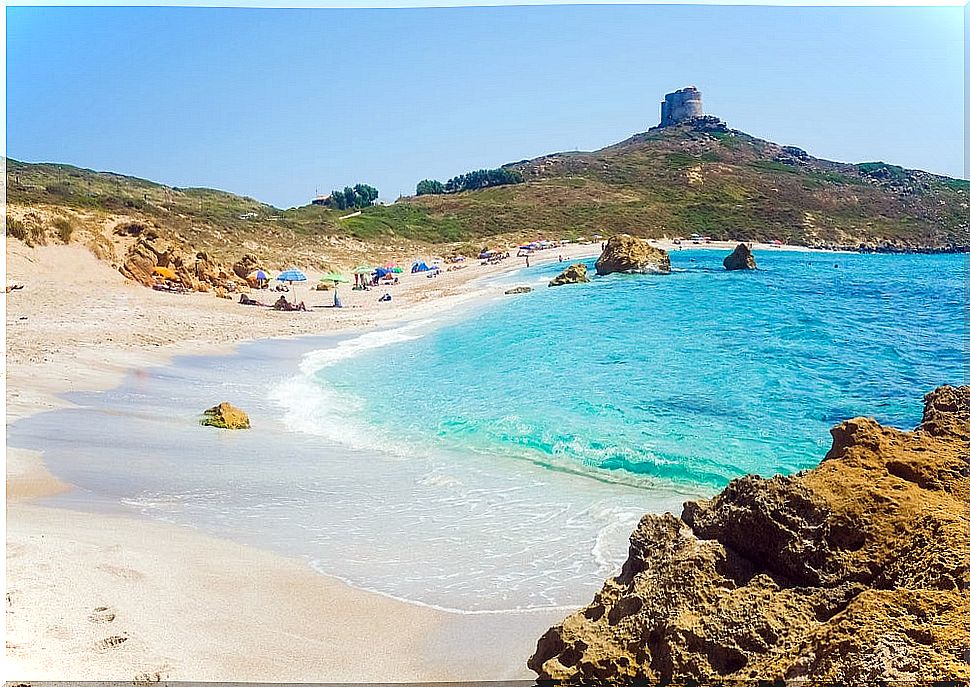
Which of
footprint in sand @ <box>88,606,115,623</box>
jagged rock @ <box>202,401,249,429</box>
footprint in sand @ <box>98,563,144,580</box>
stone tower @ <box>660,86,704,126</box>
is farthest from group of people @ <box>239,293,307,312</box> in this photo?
stone tower @ <box>660,86,704,126</box>

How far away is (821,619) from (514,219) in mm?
66498

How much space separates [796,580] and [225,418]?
23.8 feet

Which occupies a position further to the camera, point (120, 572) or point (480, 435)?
point (480, 435)

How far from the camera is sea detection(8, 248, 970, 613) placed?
524 cm

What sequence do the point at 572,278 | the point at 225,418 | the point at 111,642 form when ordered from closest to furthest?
1. the point at 111,642
2. the point at 225,418
3. the point at 572,278

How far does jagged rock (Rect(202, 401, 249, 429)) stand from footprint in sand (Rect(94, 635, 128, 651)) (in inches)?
215

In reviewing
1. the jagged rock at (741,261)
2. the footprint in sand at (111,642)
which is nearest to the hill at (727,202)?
the jagged rock at (741,261)

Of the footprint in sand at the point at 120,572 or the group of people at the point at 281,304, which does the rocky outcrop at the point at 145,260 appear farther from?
the footprint in sand at the point at 120,572

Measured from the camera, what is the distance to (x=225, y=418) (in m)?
8.56

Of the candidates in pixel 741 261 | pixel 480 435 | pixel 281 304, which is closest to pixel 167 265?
pixel 281 304

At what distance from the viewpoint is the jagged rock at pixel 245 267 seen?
29828mm

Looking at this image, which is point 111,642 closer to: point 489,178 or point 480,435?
point 480,435

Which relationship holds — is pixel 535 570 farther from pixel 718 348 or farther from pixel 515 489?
pixel 718 348

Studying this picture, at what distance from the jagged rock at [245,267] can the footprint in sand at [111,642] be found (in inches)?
1080
